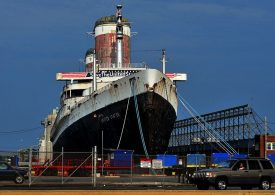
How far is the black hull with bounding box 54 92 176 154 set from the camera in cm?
4816

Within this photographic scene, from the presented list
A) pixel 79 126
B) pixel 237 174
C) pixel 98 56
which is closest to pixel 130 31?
pixel 98 56

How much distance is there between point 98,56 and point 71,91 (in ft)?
22.8

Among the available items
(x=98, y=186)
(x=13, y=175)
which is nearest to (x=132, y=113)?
(x=13, y=175)

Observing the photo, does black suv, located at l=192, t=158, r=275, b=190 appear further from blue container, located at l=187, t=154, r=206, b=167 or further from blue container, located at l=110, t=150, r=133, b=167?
blue container, located at l=110, t=150, r=133, b=167

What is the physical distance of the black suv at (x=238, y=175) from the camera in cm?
2609

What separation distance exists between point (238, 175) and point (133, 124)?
22576 mm

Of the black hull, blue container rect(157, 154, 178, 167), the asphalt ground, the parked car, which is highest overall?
the black hull

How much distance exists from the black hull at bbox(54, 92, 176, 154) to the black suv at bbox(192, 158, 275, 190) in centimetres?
2095

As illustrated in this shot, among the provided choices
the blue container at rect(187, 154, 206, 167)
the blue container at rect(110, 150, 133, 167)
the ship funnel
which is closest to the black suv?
the blue container at rect(187, 154, 206, 167)

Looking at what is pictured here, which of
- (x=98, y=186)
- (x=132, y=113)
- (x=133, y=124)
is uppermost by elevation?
(x=132, y=113)

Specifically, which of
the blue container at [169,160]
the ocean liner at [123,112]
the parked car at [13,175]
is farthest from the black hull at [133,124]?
the parked car at [13,175]

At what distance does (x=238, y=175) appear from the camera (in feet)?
86.9

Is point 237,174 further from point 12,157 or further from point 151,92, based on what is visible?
point 151,92

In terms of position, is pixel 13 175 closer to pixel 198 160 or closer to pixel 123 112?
pixel 198 160
